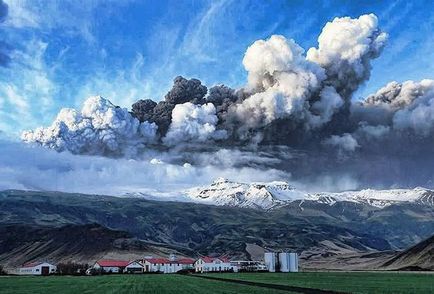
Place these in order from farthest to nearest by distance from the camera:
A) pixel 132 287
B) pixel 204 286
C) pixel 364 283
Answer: pixel 364 283 < pixel 204 286 < pixel 132 287

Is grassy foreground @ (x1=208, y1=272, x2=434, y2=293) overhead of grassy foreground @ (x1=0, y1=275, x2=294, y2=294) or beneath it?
beneath

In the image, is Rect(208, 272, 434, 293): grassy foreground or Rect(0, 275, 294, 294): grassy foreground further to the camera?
Rect(0, 275, 294, 294): grassy foreground

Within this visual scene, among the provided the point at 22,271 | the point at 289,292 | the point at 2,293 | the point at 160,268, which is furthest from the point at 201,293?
the point at 22,271

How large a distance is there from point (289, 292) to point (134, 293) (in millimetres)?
19278

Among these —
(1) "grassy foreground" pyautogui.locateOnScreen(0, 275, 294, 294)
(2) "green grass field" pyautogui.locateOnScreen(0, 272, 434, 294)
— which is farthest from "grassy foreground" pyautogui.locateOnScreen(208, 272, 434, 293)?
(1) "grassy foreground" pyautogui.locateOnScreen(0, 275, 294, 294)

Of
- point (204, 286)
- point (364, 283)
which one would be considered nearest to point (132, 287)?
point (204, 286)

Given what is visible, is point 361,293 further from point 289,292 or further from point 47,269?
point 47,269

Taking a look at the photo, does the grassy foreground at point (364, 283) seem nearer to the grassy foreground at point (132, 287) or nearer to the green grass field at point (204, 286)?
the green grass field at point (204, 286)

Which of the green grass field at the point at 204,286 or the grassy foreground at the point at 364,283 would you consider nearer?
the grassy foreground at the point at 364,283

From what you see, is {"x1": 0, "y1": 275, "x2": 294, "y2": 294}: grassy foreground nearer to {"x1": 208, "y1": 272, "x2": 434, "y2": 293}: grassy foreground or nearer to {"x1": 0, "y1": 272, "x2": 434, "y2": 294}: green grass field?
{"x1": 0, "y1": 272, "x2": 434, "y2": 294}: green grass field

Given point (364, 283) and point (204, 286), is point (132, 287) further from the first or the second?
point (364, 283)

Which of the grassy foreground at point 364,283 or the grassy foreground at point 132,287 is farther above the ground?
the grassy foreground at point 132,287

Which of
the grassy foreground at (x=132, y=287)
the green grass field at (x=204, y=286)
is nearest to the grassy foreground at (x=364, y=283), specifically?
the green grass field at (x=204, y=286)

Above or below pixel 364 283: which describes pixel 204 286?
above
